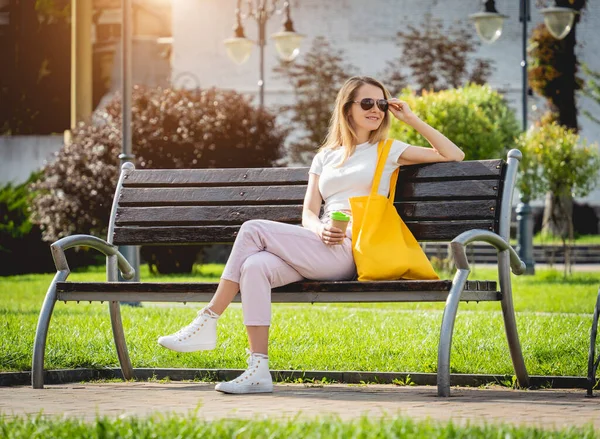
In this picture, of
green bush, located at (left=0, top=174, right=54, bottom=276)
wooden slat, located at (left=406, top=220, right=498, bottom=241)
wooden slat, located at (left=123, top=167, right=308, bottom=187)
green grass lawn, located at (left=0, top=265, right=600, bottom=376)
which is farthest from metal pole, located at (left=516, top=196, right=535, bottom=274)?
wooden slat, located at (left=406, top=220, right=498, bottom=241)

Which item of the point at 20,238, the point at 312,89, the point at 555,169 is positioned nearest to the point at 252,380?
the point at 555,169

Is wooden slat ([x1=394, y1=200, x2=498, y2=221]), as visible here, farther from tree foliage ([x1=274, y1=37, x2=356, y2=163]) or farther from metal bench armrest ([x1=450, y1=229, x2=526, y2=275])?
tree foliage ([x1=274, y1=37, x2=356, y2=163])

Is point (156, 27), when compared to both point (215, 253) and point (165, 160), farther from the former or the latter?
point (165, 160)

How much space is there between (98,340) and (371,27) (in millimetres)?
41218

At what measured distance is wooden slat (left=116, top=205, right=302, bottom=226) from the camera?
7.43 meters

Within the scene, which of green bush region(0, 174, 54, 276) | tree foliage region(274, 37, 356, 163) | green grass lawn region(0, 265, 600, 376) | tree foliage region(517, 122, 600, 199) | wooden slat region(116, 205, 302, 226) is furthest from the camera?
tree foliage region(274, 37, 356, 163)

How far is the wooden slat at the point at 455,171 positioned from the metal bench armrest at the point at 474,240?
50 centimetres

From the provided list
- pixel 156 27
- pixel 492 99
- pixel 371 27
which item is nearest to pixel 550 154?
pixel 492 99

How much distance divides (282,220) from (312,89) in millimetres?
37800

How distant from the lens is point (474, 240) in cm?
631

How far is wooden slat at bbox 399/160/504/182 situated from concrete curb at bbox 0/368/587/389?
1.11 m

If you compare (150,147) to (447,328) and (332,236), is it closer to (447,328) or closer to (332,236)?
(332,236)

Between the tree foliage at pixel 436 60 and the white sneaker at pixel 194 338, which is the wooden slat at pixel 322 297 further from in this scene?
the tree foliage at pixel 436 60

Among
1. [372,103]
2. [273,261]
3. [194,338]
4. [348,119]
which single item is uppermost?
[372,103]
